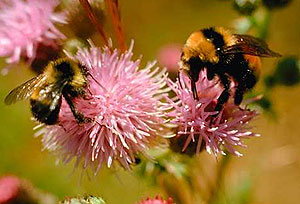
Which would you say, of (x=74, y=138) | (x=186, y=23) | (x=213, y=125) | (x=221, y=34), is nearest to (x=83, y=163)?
(x=74, y=138)

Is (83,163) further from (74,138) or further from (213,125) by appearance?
(213,125)

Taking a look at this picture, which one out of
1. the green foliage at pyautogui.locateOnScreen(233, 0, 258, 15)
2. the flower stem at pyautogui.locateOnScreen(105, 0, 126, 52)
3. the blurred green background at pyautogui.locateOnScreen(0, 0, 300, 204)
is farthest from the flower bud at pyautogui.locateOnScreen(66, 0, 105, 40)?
the blurred green background at pyautogui.locateOnScreen(0, 0, 300, 204)

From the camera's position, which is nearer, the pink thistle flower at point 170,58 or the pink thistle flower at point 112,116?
the pink thistle flower at point 112,116

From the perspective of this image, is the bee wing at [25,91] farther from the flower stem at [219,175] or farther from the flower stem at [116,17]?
the flower stem at [219,175]

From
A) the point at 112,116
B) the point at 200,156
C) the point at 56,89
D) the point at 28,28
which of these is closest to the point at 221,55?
the point at 112,116

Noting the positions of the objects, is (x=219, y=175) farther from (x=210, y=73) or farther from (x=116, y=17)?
(x=116, y=17)

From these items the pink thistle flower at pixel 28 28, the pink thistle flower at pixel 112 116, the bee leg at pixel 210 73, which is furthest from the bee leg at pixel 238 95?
the pink thistle flower at pixel 28 28
